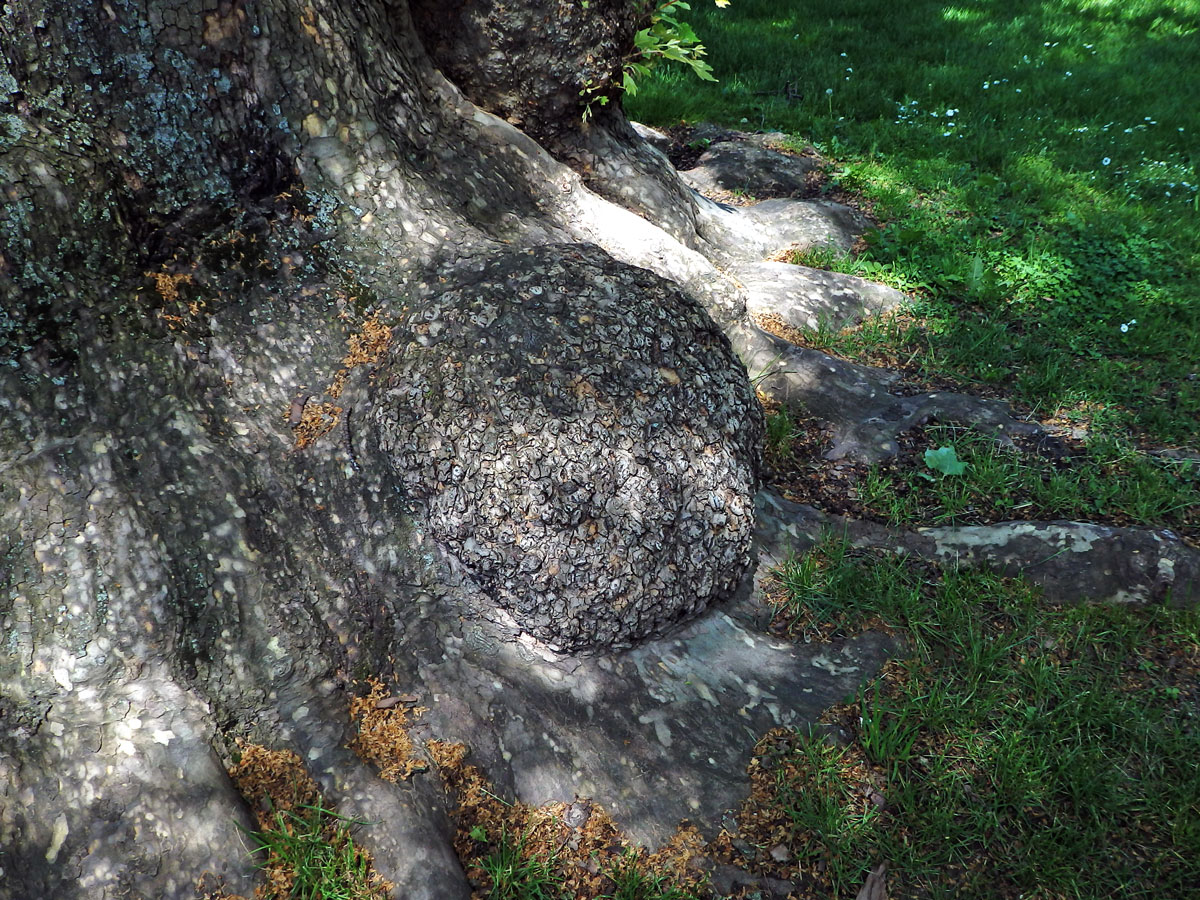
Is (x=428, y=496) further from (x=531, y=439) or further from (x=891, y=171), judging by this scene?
(x=891, y=171)

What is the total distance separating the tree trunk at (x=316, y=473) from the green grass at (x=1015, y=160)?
2150 millimetres

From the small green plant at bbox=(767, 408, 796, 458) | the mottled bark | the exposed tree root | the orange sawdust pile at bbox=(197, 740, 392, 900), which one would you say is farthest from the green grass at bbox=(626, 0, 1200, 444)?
the orange sawdust pile at bbox=(197, 740, 392, 900)

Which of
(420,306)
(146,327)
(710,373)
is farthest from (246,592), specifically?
(710,373)

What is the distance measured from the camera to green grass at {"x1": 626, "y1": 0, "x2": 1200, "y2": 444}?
4145 mm

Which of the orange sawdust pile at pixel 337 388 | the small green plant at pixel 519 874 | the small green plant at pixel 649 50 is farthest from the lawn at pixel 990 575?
the small green plant at pixel 649 50

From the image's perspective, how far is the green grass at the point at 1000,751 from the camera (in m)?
2.23

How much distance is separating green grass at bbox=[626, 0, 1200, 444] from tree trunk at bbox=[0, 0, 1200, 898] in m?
2.15

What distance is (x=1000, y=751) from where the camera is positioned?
2.43 meters

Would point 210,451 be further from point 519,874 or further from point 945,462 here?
point 945,462

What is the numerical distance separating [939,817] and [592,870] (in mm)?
989

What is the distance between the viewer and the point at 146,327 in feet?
7.61

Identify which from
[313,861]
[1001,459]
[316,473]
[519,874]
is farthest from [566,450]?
[1001,459]

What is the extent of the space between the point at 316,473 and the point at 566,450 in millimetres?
772

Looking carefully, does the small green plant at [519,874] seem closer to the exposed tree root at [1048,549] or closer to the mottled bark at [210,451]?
the mottled bark at [210,451]
